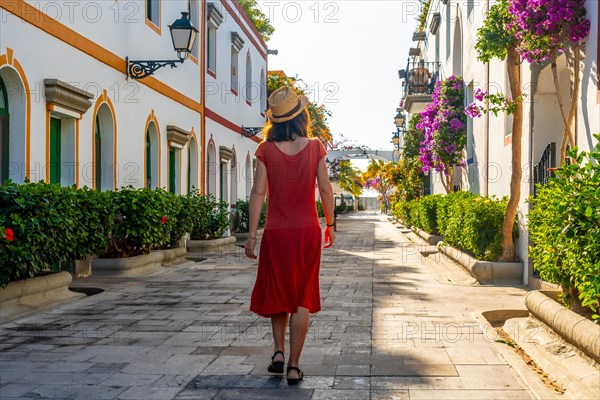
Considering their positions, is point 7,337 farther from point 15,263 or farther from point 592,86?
point 592,86

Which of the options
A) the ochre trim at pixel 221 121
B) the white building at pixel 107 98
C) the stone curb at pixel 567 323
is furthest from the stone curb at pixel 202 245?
the stone curb at pixel 567 323

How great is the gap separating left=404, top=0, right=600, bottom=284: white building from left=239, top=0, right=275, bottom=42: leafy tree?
20.9 metres

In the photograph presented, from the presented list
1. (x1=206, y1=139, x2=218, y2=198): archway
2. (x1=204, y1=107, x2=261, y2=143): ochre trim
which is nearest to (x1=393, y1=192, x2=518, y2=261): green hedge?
(x1=204, y1=107, x2=261, y2=143): ochre trim

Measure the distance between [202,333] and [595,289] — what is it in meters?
3.43

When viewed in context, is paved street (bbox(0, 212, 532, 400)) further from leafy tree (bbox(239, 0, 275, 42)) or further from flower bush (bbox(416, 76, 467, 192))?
leafy tree (bbox(239, 0, 275, 42))

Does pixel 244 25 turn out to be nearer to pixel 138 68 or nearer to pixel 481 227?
pixel 138 68

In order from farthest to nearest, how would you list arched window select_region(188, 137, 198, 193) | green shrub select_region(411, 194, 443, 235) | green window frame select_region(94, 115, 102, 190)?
green shrub select_region(411, 194, 443, 235) < arched window select_region(188, 137, 198, 193) < green window frame select_region(94, 115, 102, 190)

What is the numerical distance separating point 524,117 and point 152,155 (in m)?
8.09

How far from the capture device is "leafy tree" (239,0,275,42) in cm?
4069

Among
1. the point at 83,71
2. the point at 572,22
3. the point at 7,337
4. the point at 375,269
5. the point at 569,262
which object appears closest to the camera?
the point at 569,262

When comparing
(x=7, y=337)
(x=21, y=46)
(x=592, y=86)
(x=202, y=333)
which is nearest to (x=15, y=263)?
(x=7, y=337)

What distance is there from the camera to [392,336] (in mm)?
6723

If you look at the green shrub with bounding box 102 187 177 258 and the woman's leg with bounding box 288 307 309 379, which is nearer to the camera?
the woman's leg with bounding box 288 307 309 379

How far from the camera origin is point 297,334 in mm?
5137
